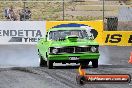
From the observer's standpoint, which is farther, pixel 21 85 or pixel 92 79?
pixel 21 85

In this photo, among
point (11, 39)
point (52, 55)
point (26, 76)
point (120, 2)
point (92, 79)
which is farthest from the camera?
point (120, 2)

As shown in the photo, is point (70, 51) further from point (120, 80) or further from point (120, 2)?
point (120, 2)

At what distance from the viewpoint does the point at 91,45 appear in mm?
16578

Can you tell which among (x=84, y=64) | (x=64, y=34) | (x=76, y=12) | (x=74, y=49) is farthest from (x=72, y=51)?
(x=76, y=12)

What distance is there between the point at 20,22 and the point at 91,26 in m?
4.52

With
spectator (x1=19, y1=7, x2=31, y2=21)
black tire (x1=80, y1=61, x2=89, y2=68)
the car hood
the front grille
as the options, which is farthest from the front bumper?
spectator (x1=19, y1=7, x2=31, y2=21)

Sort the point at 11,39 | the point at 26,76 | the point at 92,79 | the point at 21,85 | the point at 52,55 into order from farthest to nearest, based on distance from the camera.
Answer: the point at 11,39, the point at 52,55, the point at 26,76, the point at 21,85, the point at 92,79

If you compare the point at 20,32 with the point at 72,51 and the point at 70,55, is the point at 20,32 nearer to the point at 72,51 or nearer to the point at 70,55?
the point at 72,51

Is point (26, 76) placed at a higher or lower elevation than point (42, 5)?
lower

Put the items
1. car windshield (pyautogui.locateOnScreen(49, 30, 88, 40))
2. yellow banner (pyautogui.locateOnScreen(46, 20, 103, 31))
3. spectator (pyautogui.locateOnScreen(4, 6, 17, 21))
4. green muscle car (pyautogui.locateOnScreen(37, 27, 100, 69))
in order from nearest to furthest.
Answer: green muscle car (pyautogui.locateOnScreen(37, 27, 100, 69)) < car windshield (pyautogui.locateOnScreen(49, 30, 88, 40)) < yellow banner (pyautogui.locateOnScreen(46, 20, 103, 31)) < spectator (pyautogui.locateOnScreen(4, 6, 17, 21))

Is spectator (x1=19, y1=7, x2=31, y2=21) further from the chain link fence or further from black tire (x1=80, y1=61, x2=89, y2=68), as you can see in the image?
black tire (x1=80, y1=61, x2=89, y2=68)

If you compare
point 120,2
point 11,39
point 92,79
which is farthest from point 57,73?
point 120,2

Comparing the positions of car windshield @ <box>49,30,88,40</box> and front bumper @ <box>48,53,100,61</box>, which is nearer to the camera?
front bumper @ <box>48,53,100,61</box>

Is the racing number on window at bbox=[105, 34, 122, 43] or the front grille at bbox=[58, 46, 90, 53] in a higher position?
the front grille at bbox=[58, 46, 90, 53]
